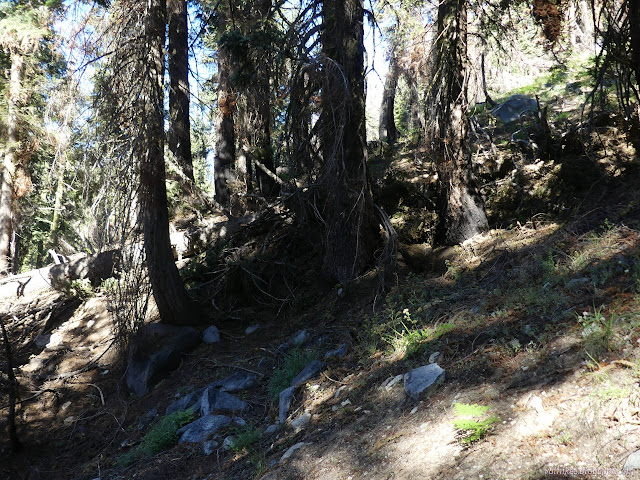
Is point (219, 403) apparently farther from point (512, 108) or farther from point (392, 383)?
point (512, 108)

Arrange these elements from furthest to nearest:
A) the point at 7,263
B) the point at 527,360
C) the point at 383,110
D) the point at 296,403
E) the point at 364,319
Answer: the point at 383,110 → the point at 7,263 → the point at 364,319 → the point at 296,403 → the point at 527,360

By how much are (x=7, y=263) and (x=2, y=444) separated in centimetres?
1102

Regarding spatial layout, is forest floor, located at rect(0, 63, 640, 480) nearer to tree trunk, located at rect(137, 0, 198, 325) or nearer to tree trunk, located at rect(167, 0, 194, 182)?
tree trunk, located at rect(137, 0, 198, 325)

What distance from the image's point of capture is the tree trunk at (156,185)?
7086mm

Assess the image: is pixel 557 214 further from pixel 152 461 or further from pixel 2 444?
pixel 2 444

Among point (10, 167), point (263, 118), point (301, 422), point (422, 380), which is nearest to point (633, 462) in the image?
point (422, 380)

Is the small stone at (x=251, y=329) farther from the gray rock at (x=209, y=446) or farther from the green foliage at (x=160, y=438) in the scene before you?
the gray rock at (x=209, y=446)

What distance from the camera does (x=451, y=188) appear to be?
7590mm

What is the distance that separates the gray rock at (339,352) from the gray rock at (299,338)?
2.43ft

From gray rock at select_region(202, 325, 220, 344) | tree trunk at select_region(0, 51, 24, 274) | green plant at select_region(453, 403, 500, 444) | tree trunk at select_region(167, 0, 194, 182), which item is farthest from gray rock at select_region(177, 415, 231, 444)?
tree trunk at select_region(0, 51, 24, 274)

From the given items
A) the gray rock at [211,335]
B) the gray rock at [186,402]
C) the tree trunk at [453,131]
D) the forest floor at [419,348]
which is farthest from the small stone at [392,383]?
the gray rock at [211,335]

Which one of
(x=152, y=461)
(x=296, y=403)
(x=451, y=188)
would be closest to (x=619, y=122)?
(x=451, y=188)

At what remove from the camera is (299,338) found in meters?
7.29

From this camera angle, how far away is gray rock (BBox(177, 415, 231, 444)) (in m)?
5.66
